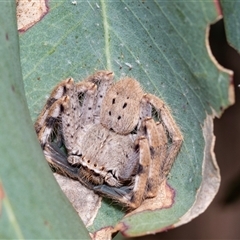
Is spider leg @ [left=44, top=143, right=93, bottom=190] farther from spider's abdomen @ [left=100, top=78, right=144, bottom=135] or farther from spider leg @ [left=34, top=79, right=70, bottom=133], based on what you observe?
spider's abdomen @ [left=100, top=78, right=144, bottom=135]

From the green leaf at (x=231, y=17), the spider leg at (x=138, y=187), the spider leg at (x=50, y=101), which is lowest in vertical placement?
the spider leg at (x=138, y=187)

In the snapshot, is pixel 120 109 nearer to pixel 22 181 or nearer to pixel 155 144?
pixel 155 144

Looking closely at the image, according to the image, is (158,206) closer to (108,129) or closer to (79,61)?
(108,129)

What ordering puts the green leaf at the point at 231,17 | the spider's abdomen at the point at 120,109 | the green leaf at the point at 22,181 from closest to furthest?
the green leaf at the point at 22,181
the green leaf at the point at 231,17
the spider's abdomen at the point at 120,109

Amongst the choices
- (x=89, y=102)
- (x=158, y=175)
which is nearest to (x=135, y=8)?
(x=89, y=102)

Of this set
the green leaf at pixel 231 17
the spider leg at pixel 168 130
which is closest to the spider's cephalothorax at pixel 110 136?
the spider leg at pixel 168 130

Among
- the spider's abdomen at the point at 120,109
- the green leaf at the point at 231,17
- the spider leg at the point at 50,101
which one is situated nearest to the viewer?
the green leaf at the point at 231,17

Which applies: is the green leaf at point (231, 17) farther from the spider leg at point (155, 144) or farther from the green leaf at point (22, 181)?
the green leaf at point (22, 181)
